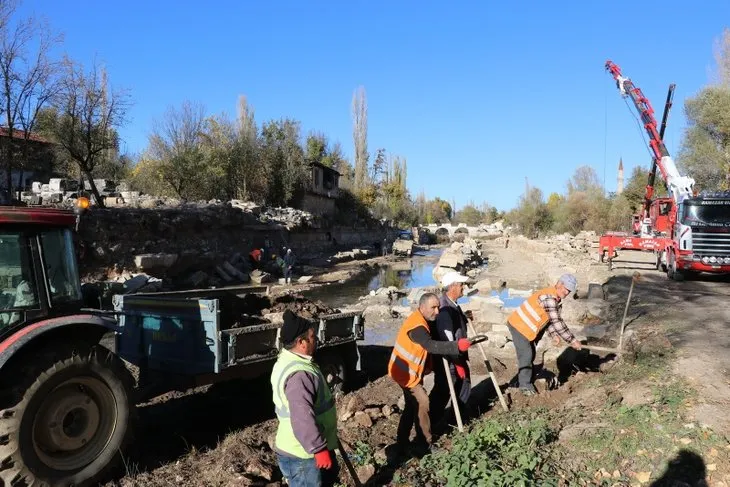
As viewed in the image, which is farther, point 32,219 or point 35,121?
point 35,121

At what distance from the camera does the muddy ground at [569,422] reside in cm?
438

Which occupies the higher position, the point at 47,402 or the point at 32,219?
the point at 32,219

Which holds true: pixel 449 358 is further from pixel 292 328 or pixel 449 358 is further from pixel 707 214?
pixel 707 214

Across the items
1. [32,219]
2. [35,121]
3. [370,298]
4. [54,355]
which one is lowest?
[370,298]

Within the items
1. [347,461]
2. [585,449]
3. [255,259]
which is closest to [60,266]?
[347,461]

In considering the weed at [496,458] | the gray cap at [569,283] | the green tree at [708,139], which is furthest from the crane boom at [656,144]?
the weed at [496,458]

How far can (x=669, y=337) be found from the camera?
846cm

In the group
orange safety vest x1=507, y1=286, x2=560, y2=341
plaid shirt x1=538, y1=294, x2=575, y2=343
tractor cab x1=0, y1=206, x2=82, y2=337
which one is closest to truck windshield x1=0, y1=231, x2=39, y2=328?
tractor cab x1=0, y1=206, x2=82, y2=337

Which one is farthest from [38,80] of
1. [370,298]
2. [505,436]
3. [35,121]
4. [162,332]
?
[505,436]

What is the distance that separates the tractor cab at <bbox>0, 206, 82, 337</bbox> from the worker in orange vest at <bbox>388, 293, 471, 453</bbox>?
2.90 meters

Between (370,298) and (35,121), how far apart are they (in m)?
14.4

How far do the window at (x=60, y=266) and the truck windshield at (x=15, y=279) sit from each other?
127 millimetres

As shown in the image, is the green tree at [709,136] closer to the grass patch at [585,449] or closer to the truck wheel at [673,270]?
the truck wheel at [673,270]

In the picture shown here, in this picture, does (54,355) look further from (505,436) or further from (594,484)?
(594,484)
